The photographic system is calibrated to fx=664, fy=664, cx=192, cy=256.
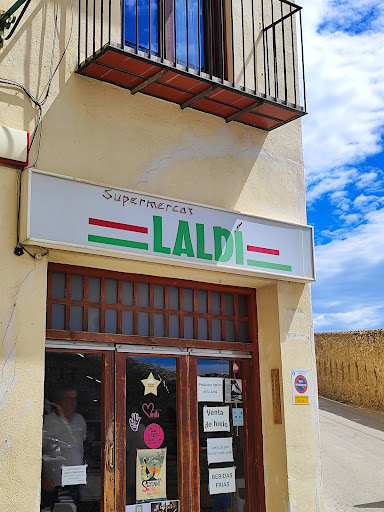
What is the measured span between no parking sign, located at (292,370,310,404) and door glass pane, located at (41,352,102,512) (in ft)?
7.49

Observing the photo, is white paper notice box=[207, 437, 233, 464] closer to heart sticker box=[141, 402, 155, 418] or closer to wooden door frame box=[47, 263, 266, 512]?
wooden door frame box=[47, 263, 266, 512]

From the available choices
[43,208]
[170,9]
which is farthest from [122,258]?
[170,9]

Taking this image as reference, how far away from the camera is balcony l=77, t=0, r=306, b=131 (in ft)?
20.6

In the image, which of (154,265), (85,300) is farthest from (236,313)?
(85,300)

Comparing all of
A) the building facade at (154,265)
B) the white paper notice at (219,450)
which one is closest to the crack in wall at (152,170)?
the building facade at (154,265)

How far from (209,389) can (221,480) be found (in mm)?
956

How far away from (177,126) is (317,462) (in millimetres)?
4000

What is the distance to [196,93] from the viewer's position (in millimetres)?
6781

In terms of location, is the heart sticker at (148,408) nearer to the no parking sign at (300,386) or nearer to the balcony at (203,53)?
the no parking sign at (300,386)

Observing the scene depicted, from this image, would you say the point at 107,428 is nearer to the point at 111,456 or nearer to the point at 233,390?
the point at 111,456

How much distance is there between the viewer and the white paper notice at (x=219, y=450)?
7012 millimetres

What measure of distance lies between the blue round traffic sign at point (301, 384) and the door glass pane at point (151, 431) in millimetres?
1460

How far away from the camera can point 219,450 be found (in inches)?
279

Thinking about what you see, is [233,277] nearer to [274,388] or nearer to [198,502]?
[274,388]
